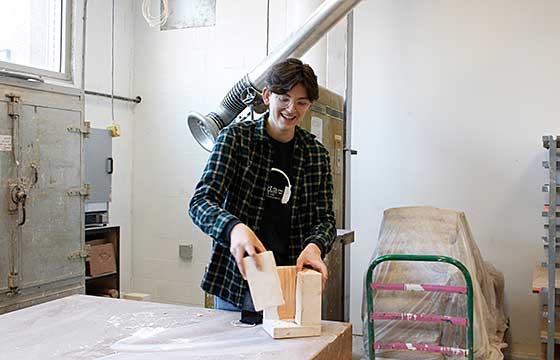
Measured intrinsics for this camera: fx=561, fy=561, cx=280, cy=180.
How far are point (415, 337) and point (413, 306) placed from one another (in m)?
0.16

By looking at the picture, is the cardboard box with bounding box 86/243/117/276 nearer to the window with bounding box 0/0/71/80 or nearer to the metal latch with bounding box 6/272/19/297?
the metal latch with bounding box 6/272/19/297

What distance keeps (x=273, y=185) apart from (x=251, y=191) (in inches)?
2.7

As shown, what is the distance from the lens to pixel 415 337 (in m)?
2.82

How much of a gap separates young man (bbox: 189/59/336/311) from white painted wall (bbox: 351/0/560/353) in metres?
2.24

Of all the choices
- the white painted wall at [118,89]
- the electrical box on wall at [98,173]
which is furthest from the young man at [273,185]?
the white painted wall at [118,89]

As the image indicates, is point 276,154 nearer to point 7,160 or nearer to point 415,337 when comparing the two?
point 415,337

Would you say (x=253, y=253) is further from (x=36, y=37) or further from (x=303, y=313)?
(x=36, y=37)

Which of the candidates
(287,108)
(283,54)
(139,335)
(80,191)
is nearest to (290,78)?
(287,108)

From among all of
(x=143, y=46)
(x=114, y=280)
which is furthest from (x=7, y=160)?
(x=143, y=46)

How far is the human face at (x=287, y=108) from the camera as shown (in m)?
1.53

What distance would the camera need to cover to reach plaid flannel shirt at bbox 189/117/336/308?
156 cm

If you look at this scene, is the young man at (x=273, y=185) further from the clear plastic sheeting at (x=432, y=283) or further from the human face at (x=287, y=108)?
the clear plastic sheeting at (x=432, y=283)

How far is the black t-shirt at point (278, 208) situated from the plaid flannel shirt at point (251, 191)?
14 mm

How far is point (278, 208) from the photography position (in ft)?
5.44
